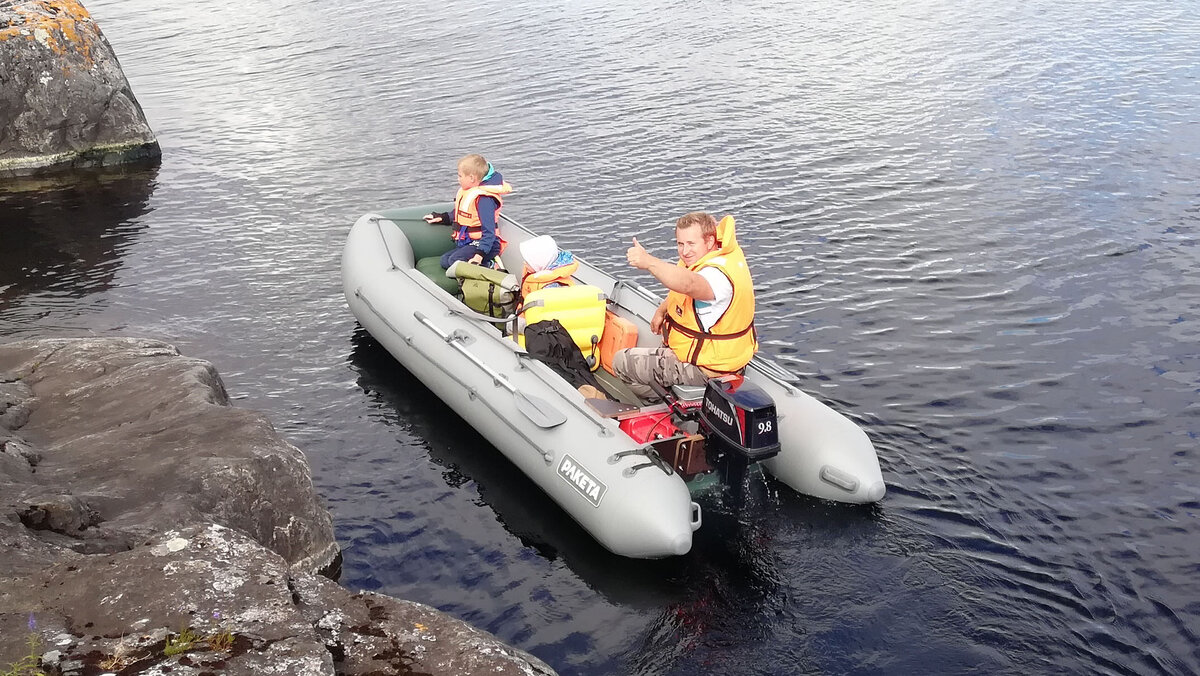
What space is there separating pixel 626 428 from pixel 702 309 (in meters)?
0.96

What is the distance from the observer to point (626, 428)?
6719 millimetres

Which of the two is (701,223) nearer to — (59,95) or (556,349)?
(556,349)

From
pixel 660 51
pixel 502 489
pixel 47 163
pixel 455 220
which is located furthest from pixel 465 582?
pixel 660 51

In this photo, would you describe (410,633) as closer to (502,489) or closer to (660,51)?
(502,489)

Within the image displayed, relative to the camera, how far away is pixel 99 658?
11.9 ft

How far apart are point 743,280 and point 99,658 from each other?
4208mm

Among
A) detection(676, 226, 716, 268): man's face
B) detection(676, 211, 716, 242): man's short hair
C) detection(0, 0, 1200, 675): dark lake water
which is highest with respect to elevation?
detection(676, 211, 716, 242): man's short hair

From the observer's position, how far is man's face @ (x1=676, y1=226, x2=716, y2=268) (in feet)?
21.0

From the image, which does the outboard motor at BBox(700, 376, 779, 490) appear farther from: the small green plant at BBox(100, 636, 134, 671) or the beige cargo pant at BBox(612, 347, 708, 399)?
the small green plant at BBox(100, 636, 134, 671)

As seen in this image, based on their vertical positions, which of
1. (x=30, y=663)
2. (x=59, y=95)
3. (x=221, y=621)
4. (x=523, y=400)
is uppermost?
(x=59, y=95)

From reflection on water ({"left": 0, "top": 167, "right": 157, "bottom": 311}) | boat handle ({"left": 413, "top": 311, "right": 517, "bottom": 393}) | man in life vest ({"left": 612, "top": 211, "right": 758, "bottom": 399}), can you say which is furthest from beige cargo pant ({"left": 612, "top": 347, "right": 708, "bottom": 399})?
reflection on water ({"left": 0, "top": 167, "right": 157, "bottom": 311})

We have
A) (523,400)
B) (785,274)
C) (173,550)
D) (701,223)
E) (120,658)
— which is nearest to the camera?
(120,658)

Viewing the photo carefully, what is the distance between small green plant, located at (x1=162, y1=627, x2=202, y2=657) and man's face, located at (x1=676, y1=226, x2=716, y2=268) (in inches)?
147

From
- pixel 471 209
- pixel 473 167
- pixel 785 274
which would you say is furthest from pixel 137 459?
pixel 785 274
